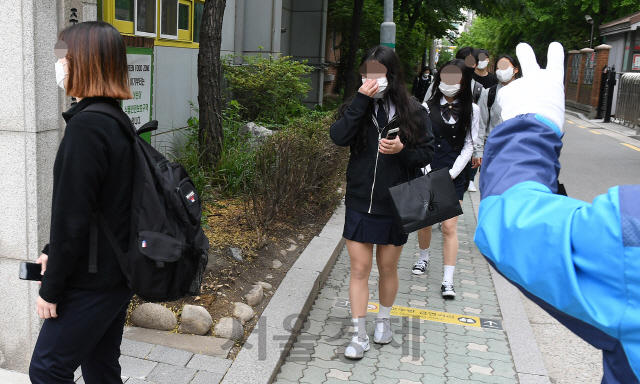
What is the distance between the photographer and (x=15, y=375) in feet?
11.6

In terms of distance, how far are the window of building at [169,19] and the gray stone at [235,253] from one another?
400 cm

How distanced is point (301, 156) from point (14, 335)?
10.8 feet

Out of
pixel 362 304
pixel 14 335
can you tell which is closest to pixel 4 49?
pixel 14 335

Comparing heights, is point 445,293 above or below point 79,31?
below

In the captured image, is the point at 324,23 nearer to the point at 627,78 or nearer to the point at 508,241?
the point at 627,78

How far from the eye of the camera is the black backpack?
230cm

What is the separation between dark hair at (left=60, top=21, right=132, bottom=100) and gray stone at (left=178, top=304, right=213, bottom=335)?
6.56 feet

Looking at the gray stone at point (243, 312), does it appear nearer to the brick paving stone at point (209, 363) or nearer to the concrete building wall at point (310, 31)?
the brick paving stone at point (209, 363)

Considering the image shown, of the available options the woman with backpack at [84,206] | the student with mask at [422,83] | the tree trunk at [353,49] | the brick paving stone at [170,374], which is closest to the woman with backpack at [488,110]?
the brick paving stone at [170,374]

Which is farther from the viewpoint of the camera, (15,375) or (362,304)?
(362,304)

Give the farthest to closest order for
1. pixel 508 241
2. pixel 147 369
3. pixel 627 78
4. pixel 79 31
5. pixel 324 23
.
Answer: pixel 627 78 → pixel 324 23 → pixel 147 369 → pixel 79 31 → pixel 508 241

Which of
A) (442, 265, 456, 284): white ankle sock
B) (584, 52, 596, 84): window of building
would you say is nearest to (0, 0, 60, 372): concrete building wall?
(442, 265, 456, 284): white ankle sock

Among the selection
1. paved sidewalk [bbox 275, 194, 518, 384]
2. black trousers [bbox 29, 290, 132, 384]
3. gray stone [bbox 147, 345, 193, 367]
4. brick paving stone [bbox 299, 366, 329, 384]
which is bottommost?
brick paving stone [bbox 299, 366, 329, 384]

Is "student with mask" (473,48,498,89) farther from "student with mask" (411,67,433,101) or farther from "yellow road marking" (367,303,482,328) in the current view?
"student with mask" (411,67,433,101)
